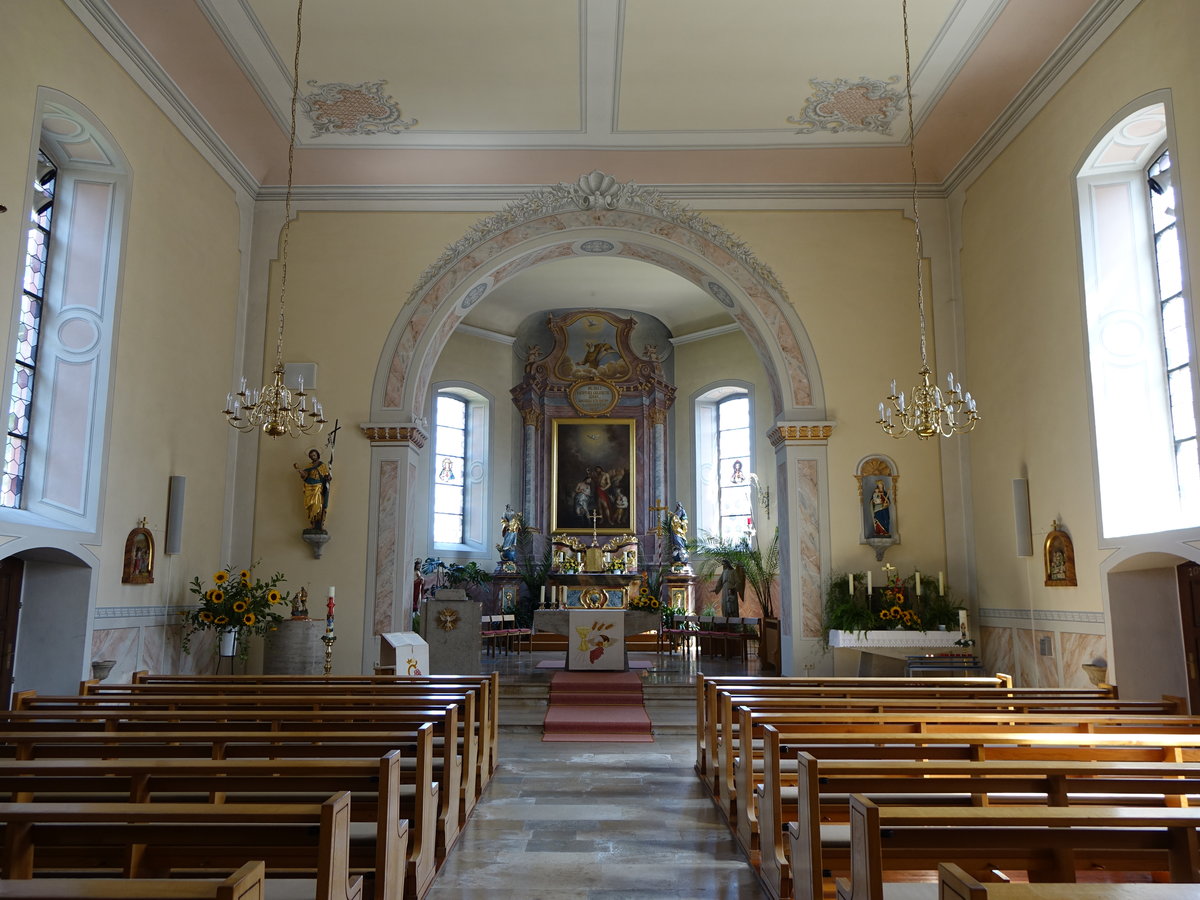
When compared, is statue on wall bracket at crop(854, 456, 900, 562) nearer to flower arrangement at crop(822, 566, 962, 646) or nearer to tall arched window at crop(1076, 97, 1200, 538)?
flower arrangement at crop(822, 566, 962, 646)

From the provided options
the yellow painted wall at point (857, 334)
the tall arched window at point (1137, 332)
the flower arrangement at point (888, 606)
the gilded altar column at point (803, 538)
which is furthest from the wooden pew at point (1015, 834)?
the yellow painted wall at point (857, 334)

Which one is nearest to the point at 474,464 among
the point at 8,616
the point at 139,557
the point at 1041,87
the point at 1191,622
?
the point at 139,557

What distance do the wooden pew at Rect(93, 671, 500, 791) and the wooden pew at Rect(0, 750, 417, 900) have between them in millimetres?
2280

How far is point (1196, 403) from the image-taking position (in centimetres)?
686

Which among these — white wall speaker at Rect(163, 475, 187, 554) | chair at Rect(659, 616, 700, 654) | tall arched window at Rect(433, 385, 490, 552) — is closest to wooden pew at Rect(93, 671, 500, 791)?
white wall speaker at Rect(163, 475, 187, 554)

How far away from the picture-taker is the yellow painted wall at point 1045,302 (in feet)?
24.6

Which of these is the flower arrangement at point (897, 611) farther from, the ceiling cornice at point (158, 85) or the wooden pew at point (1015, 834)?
the ceiling cornice at point (158, 85)

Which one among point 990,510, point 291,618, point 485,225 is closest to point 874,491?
point 990,510

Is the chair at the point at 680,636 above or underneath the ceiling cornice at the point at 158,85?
underneath

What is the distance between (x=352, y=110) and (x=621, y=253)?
3.80 m

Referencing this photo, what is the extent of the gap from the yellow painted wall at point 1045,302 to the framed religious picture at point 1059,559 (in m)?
0.09

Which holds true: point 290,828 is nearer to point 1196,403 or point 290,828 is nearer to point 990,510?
point 1196,403

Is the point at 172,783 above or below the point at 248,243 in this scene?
below

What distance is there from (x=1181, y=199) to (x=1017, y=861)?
5937mm
